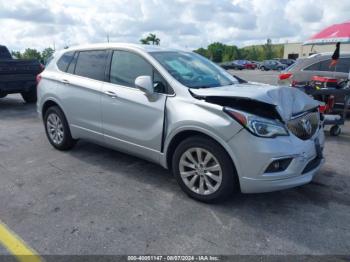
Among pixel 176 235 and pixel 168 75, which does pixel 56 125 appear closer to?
pixel 168 75

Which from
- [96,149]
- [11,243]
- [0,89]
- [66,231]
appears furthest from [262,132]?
[0,89]

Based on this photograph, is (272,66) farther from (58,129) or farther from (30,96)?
(58,129)

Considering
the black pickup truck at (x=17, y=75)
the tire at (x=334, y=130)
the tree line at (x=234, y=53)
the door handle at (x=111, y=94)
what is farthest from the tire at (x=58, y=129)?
the tree line at (x=234, y=53)

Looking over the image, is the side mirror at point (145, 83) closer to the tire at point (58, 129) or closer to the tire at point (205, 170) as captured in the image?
the tire at point (205, 170)

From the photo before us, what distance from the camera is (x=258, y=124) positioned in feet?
11.1

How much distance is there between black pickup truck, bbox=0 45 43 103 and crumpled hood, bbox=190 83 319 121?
26.0ft

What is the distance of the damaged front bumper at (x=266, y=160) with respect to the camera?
3.35 meters

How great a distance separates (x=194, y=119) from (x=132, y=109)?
99 centimetres

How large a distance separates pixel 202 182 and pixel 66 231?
1.47 metres

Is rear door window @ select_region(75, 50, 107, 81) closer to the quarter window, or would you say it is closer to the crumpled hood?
the quarter window

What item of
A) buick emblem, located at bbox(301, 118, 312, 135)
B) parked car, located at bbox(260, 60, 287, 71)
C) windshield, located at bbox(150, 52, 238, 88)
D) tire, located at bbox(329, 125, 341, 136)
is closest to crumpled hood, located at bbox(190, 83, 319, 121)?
buick emblem, located at bbox(301, 118, 312, 135)

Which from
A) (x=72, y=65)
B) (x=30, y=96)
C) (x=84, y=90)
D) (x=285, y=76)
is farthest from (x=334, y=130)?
(x=30, y=96)

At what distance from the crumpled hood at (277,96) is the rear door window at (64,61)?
2.53 meters

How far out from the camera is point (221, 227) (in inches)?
132
